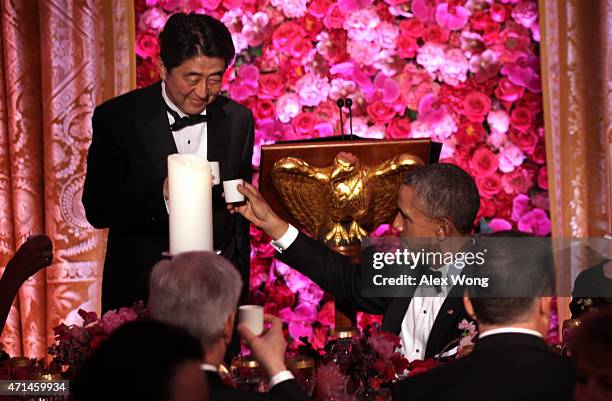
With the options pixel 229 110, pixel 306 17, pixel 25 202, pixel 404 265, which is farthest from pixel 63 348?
pixel 306 17

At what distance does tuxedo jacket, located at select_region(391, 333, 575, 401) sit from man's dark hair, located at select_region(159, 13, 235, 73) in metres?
1.65

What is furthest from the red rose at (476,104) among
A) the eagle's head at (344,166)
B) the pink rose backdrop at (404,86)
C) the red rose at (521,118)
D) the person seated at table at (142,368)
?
the person seated at table at (142,368)

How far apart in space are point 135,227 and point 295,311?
2.18 metres

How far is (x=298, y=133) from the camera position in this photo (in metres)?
5.47

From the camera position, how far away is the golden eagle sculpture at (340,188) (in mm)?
3664

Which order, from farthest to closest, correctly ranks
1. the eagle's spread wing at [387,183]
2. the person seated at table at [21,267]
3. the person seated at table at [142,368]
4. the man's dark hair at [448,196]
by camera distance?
1. the eagle's spread wing at [387,183]
2. the man's dark hair at [448,196]
3. the person seated at table at [21,267]
4. the person seated at table at [142,368]

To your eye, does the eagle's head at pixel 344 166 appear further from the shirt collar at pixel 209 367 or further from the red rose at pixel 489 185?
the red rose at pixel 489 185

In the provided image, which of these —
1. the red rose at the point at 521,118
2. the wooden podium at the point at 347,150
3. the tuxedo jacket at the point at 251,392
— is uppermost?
the red rose at the point at 521,118

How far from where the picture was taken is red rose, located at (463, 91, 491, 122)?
17.9ft

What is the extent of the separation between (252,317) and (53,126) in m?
3.18

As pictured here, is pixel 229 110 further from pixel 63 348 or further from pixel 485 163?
pixel 485 163

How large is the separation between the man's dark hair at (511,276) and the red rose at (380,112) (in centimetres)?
327

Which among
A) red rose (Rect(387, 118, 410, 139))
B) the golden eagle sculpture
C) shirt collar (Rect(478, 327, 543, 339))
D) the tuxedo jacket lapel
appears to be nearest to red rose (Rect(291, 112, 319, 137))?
Answer: red rose (Rect(387, 118, 410, 139))

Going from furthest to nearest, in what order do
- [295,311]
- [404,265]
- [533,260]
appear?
[295,311], [404,265], [533,260]
